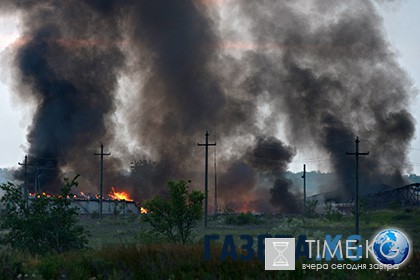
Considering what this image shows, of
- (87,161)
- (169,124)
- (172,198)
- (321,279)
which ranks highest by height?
(169,124)

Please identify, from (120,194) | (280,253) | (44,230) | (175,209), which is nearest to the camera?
(280,253)

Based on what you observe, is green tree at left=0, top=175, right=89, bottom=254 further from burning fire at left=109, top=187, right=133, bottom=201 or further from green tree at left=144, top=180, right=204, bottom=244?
burning fire at left=109, top=187, right=133, bottom=201

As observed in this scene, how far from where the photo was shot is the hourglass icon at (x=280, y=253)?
52.9ft

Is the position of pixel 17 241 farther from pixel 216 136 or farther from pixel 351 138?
pixel 351 138

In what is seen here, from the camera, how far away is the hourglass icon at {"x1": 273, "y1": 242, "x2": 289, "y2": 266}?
16.1 m

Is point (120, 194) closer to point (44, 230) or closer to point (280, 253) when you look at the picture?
point (44, 230)

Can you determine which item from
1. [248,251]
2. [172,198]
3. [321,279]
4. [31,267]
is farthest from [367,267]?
[172,198]

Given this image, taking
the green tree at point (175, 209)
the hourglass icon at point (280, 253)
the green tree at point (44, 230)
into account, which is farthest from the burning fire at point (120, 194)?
the hourglass icon at point (280, 253)

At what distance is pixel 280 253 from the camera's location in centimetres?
1658

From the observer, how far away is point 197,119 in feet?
356

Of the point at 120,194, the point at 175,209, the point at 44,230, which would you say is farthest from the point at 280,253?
the point at 120,194

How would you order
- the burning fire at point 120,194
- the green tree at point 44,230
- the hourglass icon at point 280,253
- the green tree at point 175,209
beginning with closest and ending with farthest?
the hourglass icon at point 280,253 < the green tree at point 44,230 < the green tree at point 175,209 < the burning fire at point 120,194

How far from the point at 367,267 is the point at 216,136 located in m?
92.2

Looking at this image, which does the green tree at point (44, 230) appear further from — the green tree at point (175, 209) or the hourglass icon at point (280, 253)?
the hourglass icon at point (280, 253)
